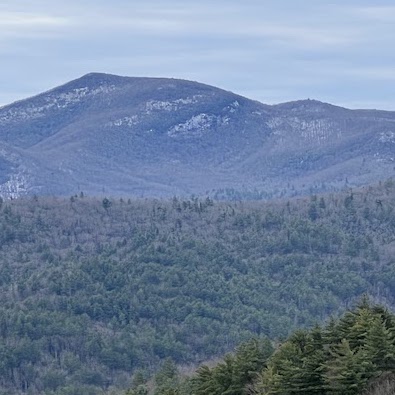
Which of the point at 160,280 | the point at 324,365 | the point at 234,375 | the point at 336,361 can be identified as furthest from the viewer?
the point at 160,280

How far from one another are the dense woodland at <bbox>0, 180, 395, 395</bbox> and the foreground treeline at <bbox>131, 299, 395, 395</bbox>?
192 ft

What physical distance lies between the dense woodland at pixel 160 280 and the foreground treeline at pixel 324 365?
192 ft

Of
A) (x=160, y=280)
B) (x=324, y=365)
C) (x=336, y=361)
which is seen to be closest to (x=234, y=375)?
(x=324, y=365)

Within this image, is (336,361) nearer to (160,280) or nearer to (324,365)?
(324,365)

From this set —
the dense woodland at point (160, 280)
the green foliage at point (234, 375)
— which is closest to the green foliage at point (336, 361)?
the green foliage at point (234, 375)

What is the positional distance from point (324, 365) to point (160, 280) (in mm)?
109090

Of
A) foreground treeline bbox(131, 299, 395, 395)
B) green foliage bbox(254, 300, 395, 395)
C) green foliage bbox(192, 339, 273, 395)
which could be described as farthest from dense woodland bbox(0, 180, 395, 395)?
green foliage bbox(254, 300, 395, 395)

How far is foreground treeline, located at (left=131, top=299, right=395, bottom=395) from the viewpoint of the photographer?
150 ft

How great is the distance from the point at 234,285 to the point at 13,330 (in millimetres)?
34418

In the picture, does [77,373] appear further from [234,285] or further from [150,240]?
[150,240]

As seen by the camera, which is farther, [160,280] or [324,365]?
[160,280]

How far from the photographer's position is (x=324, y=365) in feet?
152

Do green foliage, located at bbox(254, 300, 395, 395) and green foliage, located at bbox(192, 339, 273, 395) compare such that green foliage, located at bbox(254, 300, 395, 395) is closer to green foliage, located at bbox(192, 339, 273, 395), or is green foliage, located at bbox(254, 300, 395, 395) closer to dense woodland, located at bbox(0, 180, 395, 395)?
green foliage, located at bbox(192, 339, 273, 395)

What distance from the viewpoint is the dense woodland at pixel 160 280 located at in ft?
424
